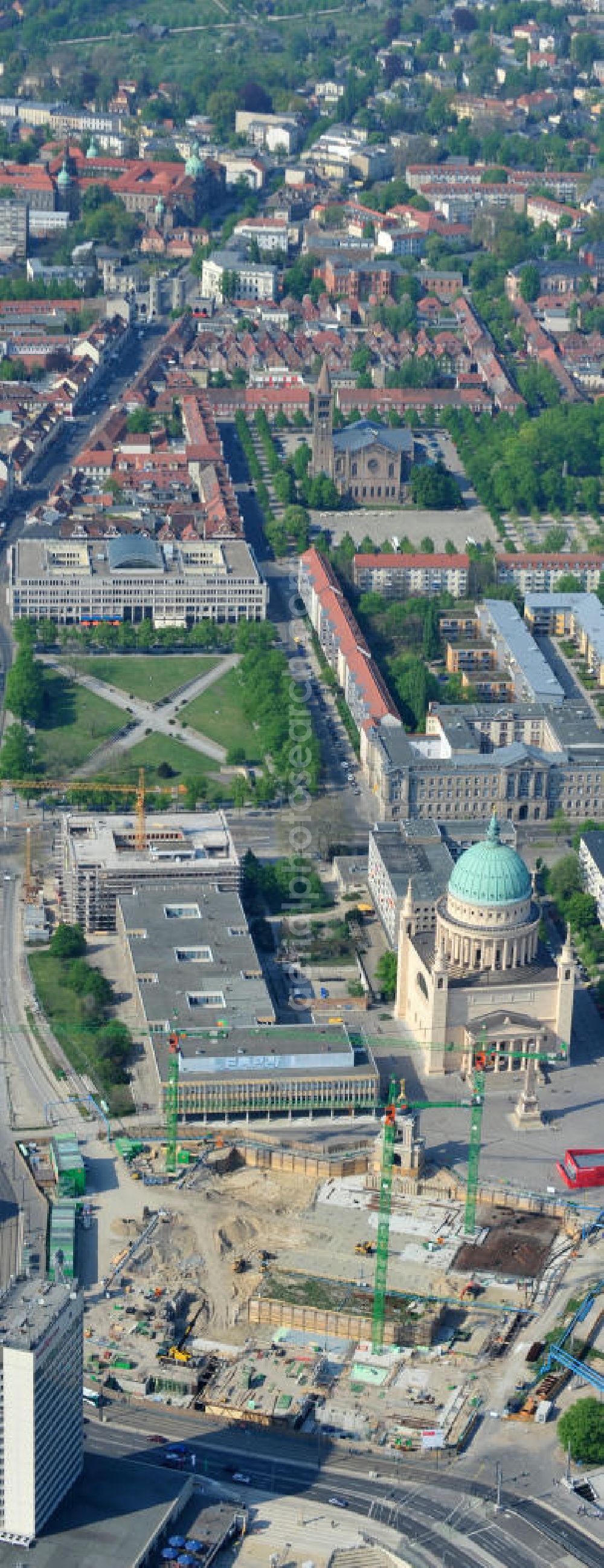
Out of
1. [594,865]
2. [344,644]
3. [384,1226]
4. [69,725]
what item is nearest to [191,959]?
[594,865]

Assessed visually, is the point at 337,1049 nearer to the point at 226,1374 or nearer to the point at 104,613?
the point at 226,1374

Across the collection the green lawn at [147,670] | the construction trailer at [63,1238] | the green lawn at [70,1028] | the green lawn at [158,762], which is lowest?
the green lawn at [147,670]

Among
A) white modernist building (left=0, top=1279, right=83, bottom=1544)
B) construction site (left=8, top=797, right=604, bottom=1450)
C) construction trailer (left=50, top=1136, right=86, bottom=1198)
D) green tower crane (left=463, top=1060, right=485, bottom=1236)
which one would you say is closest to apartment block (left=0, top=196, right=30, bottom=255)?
construction site (left=8, top=797, right=604, bottom=1450)

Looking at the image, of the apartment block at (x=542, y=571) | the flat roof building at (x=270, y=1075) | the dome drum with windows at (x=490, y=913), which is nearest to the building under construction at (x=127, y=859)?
the dome drum with windows at (x=490, y=913)

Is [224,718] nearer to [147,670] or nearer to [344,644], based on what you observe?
[147,670]

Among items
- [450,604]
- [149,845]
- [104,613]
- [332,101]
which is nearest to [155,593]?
[104,613]

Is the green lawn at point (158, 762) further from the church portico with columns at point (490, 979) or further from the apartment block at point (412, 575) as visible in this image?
the church portico with columns at point (490, 979)

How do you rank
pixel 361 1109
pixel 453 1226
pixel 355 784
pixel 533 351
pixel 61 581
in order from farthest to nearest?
pixel 533 351
pixel 61 581
pixel 355 784
pixel 361 1109
pixel 453 1226
